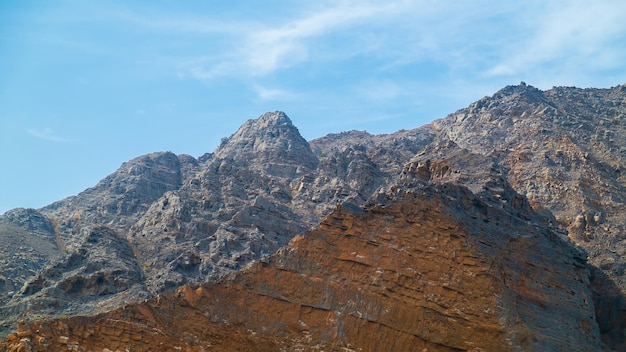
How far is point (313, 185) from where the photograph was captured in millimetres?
92250

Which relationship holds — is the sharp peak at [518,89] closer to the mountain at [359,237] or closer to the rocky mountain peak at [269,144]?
the mountain at [359,237]

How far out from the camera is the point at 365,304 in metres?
→ 39.4

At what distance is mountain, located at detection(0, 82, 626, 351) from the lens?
3909cm

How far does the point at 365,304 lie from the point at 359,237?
3.74 meters

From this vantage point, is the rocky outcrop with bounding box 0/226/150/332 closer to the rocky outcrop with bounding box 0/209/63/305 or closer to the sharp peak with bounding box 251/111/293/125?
the rocky outcrop with bounding box 0/209/63/305

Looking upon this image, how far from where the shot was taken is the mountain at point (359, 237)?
128ft

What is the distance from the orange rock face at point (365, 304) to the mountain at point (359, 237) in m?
0.09

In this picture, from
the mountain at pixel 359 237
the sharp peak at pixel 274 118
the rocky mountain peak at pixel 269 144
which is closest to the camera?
the mountain at pixel 359 237

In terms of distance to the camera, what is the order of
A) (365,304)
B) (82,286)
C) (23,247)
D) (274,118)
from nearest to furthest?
1. (365,304)
2. (82,286)
3. (23,247)
4. (274,118)

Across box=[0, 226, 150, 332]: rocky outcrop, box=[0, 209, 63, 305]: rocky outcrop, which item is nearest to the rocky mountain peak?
box=[0, 209, 63, 305]: rocky outcrop

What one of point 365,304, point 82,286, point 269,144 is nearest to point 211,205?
point 82,286

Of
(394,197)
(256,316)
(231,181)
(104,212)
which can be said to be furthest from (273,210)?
(256,316)

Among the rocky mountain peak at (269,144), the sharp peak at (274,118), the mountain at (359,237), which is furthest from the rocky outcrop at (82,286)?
the sharp peak at (274,118)

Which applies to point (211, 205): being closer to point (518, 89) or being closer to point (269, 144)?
point (269, 144)
